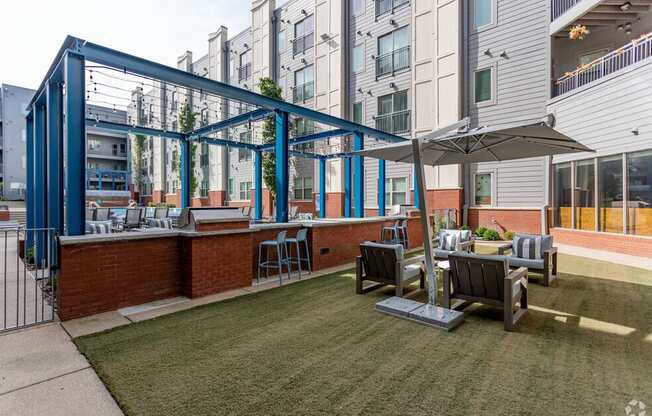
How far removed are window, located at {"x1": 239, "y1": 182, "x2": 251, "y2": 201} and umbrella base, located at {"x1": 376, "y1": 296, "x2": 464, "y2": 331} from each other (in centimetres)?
2157

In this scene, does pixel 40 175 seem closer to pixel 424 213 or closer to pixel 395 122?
pixel 424 213

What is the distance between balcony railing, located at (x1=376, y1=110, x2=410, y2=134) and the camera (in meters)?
16.3

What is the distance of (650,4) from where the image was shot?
1141 cm

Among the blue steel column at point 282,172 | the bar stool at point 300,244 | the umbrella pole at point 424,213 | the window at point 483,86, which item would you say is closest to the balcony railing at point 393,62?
the window at point 483,86

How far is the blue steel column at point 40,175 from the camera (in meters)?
7.77

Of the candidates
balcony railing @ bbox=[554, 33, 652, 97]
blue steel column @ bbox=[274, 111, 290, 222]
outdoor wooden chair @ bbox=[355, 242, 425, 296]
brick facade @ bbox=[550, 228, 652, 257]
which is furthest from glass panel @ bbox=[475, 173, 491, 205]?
blue steel column @ bbox=[274, 111, 290, 222]

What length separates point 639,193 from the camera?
9.39 m

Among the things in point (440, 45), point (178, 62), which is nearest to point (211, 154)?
point (178, 62)

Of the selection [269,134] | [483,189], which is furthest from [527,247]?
[269,134]

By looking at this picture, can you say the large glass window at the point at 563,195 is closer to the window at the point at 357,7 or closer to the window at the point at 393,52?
the window at the point at 393,52

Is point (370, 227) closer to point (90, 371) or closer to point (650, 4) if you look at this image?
point (90, 371)

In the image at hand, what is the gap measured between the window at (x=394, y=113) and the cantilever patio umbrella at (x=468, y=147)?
9.64 meters

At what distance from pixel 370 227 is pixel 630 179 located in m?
7.82

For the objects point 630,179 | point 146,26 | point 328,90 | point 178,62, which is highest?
point 178,62
